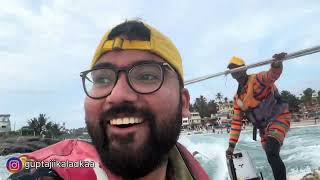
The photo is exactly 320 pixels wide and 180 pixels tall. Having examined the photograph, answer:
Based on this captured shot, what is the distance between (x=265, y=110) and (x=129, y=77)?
3.85m

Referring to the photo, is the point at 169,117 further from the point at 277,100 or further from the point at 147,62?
the point at 277,100

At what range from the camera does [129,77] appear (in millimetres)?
1405

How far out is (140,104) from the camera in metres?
1.36

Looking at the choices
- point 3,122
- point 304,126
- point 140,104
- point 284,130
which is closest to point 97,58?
point 140,104

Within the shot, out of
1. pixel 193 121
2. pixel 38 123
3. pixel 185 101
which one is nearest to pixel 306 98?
pixel 193 121

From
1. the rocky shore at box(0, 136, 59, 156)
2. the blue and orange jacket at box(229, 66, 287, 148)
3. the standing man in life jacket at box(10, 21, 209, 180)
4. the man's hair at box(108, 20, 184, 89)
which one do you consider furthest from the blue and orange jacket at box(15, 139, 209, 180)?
the blue and orange jacket at box(229, 66, 287, 148)

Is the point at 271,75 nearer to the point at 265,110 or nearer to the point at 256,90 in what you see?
the point at 256,90

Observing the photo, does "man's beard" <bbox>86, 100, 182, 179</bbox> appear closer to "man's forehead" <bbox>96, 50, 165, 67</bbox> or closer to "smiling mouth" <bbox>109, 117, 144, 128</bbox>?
"smiling mouth" <bbox>109, 117, 144, 128</bbox>

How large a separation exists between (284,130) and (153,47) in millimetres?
3851

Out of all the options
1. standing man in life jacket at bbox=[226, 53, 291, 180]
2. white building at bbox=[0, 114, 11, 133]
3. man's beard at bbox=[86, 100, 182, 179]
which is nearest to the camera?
man's beard at bbox=[86, 100, 182, 179]

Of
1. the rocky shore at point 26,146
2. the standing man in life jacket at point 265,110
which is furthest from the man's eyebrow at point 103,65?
the standing man in life jacket at point 265,110

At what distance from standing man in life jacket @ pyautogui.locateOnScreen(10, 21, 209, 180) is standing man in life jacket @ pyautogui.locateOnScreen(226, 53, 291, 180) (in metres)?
3.25

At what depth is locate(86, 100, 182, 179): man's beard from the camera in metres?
1.32

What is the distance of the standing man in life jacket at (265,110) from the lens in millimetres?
4828
